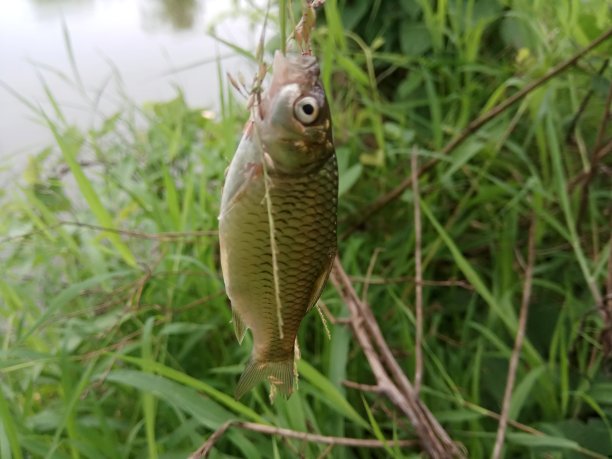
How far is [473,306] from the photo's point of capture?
145 cm

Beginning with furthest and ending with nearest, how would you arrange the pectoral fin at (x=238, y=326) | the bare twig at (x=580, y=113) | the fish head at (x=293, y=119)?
the bare twig at (x=580, y=113) → the pectoral fin at (x=238, y=326) → the fish head at (x=293, y=119)

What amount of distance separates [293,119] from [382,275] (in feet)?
3.39

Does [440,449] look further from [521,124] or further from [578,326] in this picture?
[521,124]

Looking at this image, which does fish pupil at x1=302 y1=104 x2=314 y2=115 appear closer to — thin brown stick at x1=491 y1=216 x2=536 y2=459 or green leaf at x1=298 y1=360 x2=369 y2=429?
green leaf at x1=298 y1=360 x2=369 y2=429

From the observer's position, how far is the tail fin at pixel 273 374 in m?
0.69

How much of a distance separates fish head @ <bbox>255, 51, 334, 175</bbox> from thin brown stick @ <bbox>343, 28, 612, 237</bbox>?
0.87 metres

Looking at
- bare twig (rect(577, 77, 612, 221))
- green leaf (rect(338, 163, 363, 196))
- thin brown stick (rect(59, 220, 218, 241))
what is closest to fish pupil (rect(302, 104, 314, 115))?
thin brown stick (rect(59, 220, 218, 241))

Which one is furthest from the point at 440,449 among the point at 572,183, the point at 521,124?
the point at 521,124

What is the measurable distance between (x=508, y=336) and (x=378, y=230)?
50 centimetres

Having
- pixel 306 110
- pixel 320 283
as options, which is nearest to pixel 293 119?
pixel 306 110

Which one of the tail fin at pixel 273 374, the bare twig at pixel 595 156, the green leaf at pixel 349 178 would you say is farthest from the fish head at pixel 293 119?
the bare twig at pixel 595 156

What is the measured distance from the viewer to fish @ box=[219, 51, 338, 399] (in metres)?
0.57

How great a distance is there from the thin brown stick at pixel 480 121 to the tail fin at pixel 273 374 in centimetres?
86

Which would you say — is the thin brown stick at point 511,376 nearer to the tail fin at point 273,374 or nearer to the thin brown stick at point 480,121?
the thin brown stick at point 480,121
